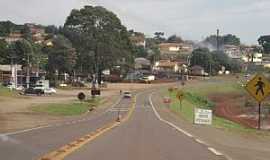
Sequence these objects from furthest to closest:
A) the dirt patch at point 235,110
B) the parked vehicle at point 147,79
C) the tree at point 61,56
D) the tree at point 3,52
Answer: the parked vehicle at point 147,79 → the tree at point 3,52 → the tree at point 61,56 → the dirt patch at point 235,110

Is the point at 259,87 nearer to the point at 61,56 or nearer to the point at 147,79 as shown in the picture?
the point at 61,56

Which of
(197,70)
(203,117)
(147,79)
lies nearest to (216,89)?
(147,79)

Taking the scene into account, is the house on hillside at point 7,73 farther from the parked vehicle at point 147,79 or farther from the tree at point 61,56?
the parked vehicle at point 147,79

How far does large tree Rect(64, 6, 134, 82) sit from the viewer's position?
470 feet

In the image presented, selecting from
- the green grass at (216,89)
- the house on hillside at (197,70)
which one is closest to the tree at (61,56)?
the green grass at (216,89)

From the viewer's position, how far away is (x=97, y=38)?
144250 millimetres

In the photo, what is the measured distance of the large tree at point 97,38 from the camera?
143 m

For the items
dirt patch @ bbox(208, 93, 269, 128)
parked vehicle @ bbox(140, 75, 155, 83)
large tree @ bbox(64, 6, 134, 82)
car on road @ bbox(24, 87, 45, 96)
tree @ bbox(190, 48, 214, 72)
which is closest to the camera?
dirt patch @ bbox(208, 93, 269, 128)

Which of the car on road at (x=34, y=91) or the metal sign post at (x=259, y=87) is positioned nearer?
the metal sign post at (x=259, y=87)

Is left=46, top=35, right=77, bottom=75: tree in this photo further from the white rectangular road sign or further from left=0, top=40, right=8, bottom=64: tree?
the white rectangular road sign

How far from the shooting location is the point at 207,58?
190 meters

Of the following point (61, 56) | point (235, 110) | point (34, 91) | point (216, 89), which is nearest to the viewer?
point (235, 110)

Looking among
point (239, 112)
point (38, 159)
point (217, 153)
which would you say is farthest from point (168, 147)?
point (239, 112)

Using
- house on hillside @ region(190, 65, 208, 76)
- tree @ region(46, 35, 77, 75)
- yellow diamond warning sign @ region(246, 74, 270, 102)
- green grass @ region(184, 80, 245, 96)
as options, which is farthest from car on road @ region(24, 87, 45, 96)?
house on hillside @ region(190, 65, 208, 76)
